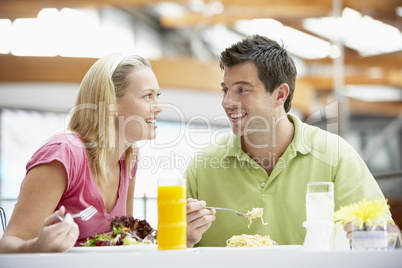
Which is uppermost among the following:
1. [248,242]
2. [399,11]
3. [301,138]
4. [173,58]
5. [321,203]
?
[399,11]

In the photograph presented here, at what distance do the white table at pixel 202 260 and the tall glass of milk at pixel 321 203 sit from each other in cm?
26

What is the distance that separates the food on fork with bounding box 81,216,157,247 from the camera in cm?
142

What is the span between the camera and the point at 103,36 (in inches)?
375

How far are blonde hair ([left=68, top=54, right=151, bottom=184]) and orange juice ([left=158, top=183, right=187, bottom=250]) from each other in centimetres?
56

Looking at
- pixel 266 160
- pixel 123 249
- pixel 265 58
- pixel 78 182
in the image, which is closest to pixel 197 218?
pixel 123 249

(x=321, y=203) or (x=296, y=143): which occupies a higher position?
(x=296, y=143)

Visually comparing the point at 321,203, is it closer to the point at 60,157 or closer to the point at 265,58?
the point at 60,157

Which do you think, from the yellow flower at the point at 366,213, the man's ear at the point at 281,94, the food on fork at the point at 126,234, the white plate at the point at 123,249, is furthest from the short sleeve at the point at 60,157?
the man's ear at the point at 281,94

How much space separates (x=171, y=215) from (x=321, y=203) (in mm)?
367

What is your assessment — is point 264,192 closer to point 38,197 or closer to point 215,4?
point 38,197

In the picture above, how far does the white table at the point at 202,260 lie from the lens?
42.6 inches

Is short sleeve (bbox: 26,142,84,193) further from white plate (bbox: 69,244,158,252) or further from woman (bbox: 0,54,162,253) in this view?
white plate (bbox: 69,244,158,252)

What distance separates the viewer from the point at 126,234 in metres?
1.44

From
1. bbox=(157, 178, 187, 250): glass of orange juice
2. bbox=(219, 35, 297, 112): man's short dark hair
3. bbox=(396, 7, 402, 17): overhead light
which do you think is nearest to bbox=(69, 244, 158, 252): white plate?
bbox=(157, 178, 187, 250): glass of orange juice
